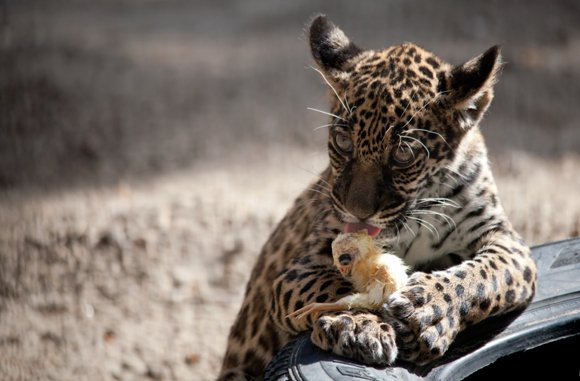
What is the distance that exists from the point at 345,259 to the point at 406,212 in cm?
57

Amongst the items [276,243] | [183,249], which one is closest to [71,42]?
[183,249]

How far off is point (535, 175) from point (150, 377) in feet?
19.0

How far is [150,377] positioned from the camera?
7891 mm

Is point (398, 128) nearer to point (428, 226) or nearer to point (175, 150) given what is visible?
point (428, 226)

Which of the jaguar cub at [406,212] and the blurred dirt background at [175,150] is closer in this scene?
the jaguar cub at [406,212]

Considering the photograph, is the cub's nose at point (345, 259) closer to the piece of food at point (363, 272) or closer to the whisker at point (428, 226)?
the piece of food at point (363, 272)

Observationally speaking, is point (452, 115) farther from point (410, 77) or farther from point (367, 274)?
point (367, 274)

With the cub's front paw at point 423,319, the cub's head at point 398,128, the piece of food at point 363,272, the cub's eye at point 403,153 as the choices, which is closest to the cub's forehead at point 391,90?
the cub's head at point 398,128

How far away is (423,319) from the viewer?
489 centimetres

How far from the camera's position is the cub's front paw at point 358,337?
4.74 meters

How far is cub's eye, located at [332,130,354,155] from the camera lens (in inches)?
215

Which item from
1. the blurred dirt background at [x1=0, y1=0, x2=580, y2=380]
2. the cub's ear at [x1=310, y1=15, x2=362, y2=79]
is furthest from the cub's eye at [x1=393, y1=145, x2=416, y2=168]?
the blurred dirt background at [x1=0, y1=0, x2=580, y2=380]

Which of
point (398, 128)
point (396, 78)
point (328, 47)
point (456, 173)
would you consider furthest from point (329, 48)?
point (456, 173)

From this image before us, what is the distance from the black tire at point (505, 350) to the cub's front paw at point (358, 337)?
5cm
